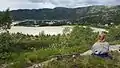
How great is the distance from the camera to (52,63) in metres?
11.8

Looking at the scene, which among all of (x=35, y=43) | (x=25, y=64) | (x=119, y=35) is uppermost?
(x=25, y=64)

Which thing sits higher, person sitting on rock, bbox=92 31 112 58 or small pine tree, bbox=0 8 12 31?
person sitting on rock, bbox=92 31 112 58

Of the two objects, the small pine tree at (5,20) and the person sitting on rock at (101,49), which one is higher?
the person sitting on rock at (101,49)

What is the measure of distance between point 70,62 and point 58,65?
0.73 m

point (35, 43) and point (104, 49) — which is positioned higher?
point (104, 49)

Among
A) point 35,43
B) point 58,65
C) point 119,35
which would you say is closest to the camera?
point 58,65

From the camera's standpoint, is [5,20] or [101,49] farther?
[5,20]

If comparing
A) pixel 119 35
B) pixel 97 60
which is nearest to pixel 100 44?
pixel 97 60

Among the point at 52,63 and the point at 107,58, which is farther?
the point at 107,58

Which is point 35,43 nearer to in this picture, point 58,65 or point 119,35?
point 119,35

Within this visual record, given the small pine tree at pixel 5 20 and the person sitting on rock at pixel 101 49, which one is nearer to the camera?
the person sitting on rock at pixel 101 49

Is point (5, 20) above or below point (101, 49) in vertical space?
below

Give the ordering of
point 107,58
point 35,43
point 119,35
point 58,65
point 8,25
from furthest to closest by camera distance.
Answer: point 35,43 → point 8,25 → point 119,35 → point 107,58 → point 58,65

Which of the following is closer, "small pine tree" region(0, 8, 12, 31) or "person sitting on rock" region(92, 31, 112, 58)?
"person sitting on rock" region(92, 31, 112, 58)
